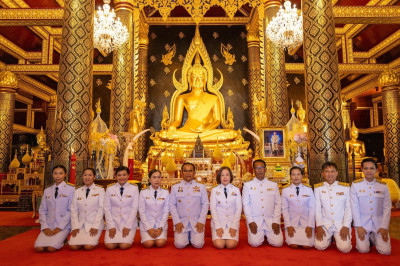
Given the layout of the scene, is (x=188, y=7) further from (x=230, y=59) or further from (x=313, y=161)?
(x=313, y=161)

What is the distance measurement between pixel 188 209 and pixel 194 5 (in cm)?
636

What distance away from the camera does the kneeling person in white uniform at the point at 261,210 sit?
11.0 ft

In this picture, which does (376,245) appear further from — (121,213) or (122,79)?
(122,79)

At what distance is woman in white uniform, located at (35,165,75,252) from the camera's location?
321 centimetres

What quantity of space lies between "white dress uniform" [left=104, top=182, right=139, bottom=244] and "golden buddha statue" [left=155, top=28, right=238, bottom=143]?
7.32m

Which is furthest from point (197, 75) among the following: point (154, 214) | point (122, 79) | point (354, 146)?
point (154, 214)

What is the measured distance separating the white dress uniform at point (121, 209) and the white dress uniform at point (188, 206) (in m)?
0.42

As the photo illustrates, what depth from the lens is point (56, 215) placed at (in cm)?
340

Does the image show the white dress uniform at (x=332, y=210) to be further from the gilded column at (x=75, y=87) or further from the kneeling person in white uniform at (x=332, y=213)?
the gilded column at (x=75, y=87)

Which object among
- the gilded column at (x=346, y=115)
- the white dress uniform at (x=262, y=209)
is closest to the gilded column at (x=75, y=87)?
the white dress uniform at (x=262, y=209)

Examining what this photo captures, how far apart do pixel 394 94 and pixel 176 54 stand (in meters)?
7.68

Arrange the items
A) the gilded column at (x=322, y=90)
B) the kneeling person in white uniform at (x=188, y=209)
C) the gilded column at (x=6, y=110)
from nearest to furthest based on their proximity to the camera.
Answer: the kneeling person in white uniform at (x=188, y=209)
the gilded column at (x=322, y=90)
the gilded column at (x=6, y=110)

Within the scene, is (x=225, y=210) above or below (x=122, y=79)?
below

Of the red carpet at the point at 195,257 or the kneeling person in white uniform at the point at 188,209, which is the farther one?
the kneeling person in white uniform at the point at 188,209
